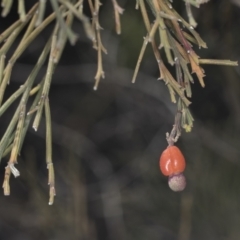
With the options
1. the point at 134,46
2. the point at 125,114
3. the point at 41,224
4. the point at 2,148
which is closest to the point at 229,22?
the point at 134,46

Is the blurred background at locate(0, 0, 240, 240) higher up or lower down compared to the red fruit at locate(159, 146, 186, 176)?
lower down

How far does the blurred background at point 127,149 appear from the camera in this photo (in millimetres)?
2209

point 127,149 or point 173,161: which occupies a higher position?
point 173,161

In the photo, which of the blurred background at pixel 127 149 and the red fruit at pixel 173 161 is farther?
the blurred background at pixel 127 149

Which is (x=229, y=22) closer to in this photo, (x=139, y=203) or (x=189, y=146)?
(x=189, y=146)

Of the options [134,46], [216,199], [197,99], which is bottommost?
[216,199]

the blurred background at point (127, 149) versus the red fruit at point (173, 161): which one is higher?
the red fruit at point (173, 161)

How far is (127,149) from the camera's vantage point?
2691 millimetres

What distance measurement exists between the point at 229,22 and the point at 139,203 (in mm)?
940

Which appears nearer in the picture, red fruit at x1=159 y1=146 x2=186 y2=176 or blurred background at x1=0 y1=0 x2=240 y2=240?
red fruit at x1=159 y1=146 x2=186 y2=176

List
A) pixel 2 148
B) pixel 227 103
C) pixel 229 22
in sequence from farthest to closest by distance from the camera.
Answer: pixel 227 103, pixel 229 22, pixel 2 148

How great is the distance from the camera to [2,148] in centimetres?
95

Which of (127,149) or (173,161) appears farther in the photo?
(127,149)

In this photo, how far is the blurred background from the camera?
2.21 metres
